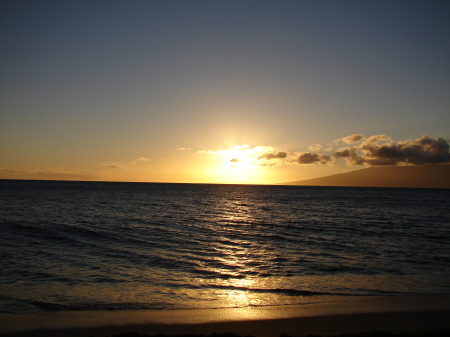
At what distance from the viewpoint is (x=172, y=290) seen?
1409 cm

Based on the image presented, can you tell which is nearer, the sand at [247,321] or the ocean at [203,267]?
the sand at [247,321]

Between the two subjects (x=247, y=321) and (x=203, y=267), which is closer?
(x=247, y=321)

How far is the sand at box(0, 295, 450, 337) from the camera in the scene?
10008 mm

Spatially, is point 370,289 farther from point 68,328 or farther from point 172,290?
point 68,328

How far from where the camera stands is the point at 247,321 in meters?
10.7

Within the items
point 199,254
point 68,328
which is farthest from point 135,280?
point 199,254

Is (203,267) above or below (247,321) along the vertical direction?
below

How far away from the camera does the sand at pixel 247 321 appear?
32.8 feet

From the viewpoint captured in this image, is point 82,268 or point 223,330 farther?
point 82,268

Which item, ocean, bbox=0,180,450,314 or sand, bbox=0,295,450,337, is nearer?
sand, bbox=0,295,450,337

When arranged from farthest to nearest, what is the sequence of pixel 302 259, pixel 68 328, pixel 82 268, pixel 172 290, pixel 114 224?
pixel 114 224 → pixel 302 259 → pixel 82 268 → pixel 172 290 → pixel 68 328

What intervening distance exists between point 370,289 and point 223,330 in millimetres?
8402

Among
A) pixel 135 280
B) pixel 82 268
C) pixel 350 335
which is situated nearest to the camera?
pixel 350 335

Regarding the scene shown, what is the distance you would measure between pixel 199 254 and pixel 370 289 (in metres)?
11.2
